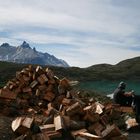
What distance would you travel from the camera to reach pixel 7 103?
59.1ft

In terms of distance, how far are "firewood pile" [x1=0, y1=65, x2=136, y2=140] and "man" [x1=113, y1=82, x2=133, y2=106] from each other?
0.46 meters

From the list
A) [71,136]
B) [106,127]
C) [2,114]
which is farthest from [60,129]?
[2,114]

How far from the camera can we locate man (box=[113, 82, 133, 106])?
20.0 meters

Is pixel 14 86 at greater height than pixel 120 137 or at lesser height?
greater

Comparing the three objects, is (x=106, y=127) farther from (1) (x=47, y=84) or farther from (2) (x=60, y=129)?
(1) (x=47, y=84)

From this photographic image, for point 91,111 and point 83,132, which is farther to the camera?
point 91,111

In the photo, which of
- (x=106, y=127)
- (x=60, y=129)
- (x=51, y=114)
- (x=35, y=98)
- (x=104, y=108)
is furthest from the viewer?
(x=35, y=98)

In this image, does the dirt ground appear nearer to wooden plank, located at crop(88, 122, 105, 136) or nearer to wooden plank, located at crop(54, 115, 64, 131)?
wooden plank, located at crop(54, 115, 64, 131)

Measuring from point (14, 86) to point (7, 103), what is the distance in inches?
72.9

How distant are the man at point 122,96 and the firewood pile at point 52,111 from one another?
0.46m

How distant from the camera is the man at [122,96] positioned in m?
20.0

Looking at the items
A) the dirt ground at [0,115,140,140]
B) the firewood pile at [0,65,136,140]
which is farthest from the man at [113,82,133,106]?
the dirt ground at [0,115,140,140]

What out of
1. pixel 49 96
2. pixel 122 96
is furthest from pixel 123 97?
pixel 49 96

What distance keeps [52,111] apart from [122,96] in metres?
5.04
